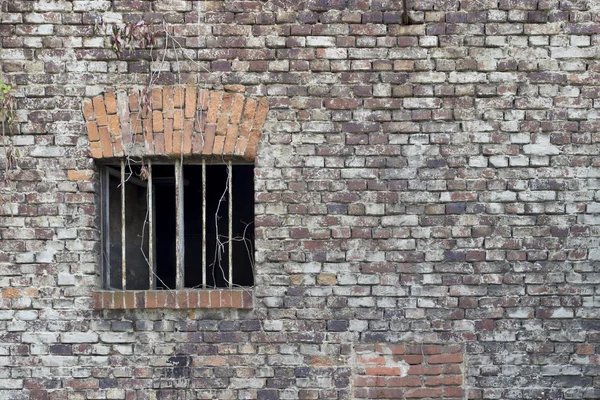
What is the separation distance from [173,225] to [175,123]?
112 cm

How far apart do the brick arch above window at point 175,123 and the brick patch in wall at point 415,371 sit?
1.57 m

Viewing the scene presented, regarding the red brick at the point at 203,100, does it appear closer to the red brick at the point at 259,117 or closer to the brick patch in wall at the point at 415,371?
the red brick at the point at 259,117

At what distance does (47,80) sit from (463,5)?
9.05 ft

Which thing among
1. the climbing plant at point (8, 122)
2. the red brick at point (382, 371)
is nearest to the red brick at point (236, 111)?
the climbing plant at point (8, 122)

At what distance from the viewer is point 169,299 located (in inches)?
150

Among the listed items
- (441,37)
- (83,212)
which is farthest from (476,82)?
(83,212)

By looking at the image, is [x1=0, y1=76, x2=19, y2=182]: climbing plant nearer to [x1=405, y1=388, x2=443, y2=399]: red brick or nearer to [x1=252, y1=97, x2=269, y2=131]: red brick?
[x1=252, y1=97, x2=269, y2=131]: red brick

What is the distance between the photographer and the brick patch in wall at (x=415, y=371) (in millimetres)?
3842

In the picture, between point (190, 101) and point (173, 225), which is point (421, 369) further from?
point (190, 101)

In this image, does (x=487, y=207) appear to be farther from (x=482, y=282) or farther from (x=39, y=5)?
(x=39, y=5)

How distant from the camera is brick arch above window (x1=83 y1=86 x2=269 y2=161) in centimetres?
381

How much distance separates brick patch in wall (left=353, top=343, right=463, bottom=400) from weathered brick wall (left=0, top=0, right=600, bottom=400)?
1cm

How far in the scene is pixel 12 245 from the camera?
383cm

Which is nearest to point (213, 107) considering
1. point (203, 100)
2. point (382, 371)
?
point (203, 100)
